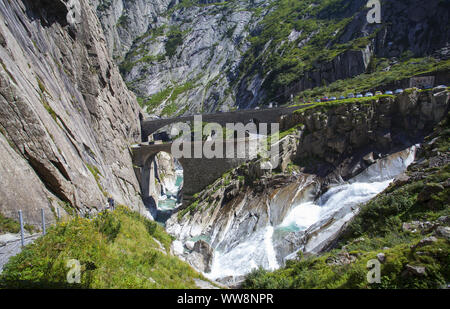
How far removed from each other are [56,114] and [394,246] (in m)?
22.0

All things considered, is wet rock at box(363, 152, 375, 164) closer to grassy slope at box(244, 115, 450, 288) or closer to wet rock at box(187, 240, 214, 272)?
grassy slope at box(244, 115, 450, 288)

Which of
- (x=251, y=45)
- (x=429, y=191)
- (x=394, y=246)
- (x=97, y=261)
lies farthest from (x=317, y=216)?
(x=251, y=45)

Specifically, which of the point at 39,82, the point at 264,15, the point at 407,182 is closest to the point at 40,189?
the point at 39,82

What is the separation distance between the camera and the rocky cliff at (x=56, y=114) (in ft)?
39.6

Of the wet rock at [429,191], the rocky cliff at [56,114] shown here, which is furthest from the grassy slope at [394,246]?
the rocky cliff at [56,114]

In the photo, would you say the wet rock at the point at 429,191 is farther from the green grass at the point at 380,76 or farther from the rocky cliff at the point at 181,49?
the rocky cliff at the point at 181,49

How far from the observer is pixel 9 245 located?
7.98 m

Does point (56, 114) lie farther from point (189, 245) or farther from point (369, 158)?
point (369, 158)

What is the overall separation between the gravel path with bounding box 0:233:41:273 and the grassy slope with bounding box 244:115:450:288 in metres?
8.31

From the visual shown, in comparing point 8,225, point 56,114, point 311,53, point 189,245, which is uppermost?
point 311,53

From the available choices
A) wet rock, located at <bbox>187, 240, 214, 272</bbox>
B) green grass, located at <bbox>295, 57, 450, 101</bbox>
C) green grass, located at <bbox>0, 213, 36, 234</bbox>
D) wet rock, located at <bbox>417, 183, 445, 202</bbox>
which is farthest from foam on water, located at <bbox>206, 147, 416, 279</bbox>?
green grass, located at <bbox>295, 57, 450, 101</bbox>

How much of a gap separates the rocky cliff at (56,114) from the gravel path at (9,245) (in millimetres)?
1794

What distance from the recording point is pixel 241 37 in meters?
113

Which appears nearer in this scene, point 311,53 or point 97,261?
point 97,261
